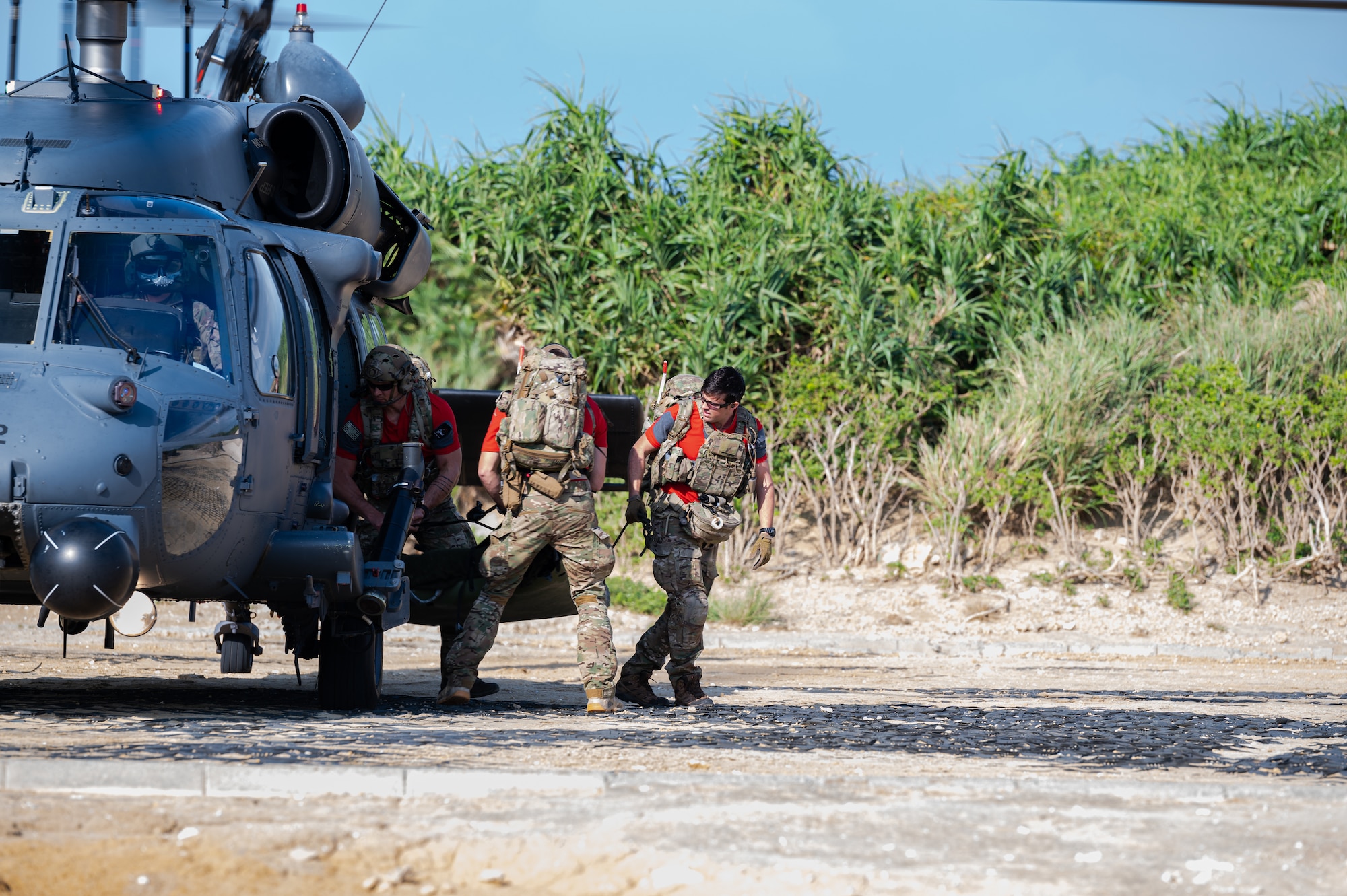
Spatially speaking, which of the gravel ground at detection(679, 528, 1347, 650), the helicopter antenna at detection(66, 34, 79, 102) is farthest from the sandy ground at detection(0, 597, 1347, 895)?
the gravel ground at detection(679, 528, 1347, 650)

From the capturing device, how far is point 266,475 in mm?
6590

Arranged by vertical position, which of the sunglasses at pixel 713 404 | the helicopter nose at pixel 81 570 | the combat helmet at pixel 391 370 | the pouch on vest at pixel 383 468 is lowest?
the helicopter nose at pixel 81 570

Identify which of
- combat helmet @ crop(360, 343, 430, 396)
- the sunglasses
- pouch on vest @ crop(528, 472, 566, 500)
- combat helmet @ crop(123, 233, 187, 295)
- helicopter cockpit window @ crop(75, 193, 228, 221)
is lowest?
pouch on vest @ crop(528, 472, 566, 500)

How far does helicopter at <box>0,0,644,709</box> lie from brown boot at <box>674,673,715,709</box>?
0.80 meters

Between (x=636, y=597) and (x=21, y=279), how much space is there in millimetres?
8823

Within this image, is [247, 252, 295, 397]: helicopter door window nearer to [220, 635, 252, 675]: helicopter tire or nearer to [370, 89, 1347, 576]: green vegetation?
[220, 635, 252, 675]: helicopter tire

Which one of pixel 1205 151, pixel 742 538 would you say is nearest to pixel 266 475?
pixel 742 538

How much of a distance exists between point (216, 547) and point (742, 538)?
9.55m

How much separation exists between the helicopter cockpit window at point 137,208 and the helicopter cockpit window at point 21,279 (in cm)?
24

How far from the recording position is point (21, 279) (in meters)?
6.31

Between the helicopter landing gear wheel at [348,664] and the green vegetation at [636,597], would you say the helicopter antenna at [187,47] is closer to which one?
the helicopter landing gear wheel at [348,664]

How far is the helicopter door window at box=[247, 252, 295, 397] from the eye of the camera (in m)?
6.56

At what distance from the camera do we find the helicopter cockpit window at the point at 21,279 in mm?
6148

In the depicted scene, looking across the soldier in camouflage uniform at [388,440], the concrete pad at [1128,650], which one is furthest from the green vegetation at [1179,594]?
the soldier in camouflage uniform at [388,440]
